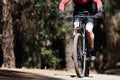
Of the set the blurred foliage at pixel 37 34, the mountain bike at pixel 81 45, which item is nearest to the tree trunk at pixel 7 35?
the blurred foliage at pixel 37 34

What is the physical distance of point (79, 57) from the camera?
8445 millimetres

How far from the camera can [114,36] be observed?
68.7ft

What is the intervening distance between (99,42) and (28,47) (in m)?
3.55

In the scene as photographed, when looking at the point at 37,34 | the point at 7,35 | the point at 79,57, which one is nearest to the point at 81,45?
the point at 79,57

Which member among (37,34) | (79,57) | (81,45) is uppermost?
(81,45)

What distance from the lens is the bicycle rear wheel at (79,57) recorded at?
8.26 m

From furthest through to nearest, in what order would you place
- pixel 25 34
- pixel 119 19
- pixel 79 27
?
pixel 119 19 < pixel 25 34 < pixel 79 27

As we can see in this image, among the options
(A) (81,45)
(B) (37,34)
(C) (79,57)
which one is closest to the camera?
(C) (79,57)

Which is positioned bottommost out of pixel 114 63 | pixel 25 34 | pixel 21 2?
pixel 114 63

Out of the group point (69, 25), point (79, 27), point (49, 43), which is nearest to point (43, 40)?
point (49, 43)

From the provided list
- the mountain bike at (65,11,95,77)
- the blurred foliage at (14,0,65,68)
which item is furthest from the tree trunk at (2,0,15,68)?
the mountain bike at (65,11,95,77)

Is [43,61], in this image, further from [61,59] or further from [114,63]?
[114,63]

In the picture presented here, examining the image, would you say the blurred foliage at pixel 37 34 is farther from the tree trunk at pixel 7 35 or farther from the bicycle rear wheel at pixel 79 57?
the bicycle rear wheel at pixel 79 57

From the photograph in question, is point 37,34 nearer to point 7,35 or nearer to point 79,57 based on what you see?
point 7,35
